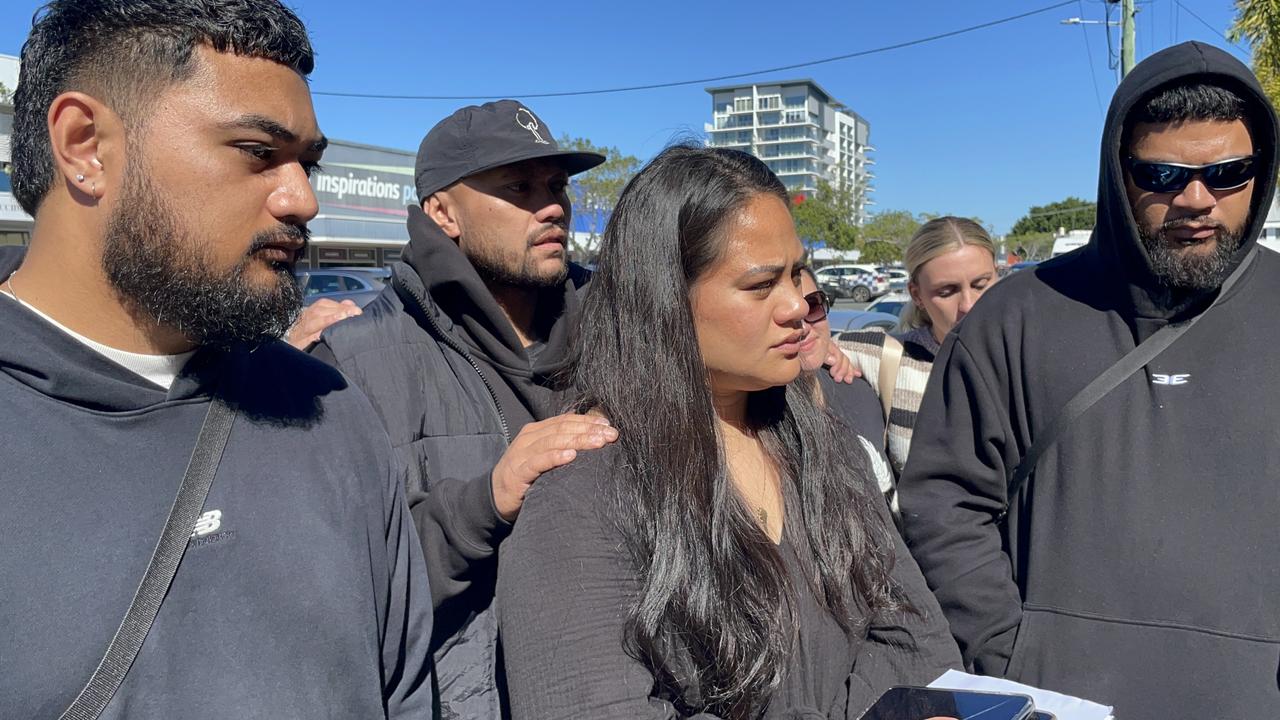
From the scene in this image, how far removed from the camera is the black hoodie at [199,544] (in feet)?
4.13

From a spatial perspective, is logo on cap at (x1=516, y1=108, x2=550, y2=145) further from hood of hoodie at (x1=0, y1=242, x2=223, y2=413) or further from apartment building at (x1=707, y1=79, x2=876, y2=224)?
apartment building at (x1=707, y1=79, x2=876, y2=224)

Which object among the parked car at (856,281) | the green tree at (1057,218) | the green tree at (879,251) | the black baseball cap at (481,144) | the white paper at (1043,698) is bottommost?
the white paper at (1043,698)

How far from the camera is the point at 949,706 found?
1590 millimetres

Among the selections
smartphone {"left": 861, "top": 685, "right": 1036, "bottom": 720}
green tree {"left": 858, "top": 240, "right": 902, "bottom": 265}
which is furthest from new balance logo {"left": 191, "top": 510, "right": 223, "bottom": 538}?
green tree {"left": 858, "top": 240, "right": 902, "bottom": 265}

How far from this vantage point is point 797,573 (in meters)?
1.92

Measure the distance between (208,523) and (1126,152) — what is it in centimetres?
243

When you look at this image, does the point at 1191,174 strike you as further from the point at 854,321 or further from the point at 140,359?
the point at 854,321

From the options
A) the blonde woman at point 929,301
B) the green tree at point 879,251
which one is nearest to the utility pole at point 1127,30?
the blonde woman at point 929,301

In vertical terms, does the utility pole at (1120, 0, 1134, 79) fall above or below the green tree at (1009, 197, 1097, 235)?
below

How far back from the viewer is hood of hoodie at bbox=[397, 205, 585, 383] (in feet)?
8.44

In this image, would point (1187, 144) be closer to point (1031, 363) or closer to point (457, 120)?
Answer: point (1031, 363)

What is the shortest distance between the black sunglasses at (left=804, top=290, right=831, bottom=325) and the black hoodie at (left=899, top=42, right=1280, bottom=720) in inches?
25.2

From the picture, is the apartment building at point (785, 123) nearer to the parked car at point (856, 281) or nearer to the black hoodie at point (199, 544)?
the parked car at point (856, 281)

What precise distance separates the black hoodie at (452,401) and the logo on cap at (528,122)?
1.52 ft
